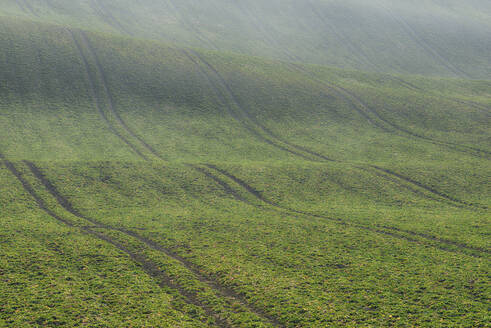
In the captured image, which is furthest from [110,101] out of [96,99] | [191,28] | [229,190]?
[191,28]

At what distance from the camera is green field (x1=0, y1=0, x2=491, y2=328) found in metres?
16.3

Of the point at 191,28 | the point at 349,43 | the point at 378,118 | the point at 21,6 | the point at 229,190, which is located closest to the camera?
the point at 229,190

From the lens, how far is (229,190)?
3200 cm

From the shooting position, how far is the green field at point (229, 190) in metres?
16.3

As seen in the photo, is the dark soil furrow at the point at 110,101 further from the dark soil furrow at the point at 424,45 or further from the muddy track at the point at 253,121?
the dark soil furrow at the point at 424,45

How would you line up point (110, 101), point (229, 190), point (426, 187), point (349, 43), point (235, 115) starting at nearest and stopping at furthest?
point (229, 190)
point (426, 187)
point (110, 101)
point (235, 115)
point (349, 43)

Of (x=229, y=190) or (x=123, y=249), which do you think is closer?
(x=123, y=249)

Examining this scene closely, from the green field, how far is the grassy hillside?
24.4 meters

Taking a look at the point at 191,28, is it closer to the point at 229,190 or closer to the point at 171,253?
Result: the point at 229,190

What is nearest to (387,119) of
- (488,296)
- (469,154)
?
(469,154)

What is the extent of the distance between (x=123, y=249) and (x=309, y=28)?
109m

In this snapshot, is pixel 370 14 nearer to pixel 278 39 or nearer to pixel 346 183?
pixel 278 39

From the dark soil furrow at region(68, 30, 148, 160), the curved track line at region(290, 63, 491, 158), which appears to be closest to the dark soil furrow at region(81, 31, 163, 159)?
the dark soil furrow at region(68, 30, 148, 160)

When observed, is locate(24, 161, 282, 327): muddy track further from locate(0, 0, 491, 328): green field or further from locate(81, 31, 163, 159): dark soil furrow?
locate(81, 31, 163, 159): dark soil furrow
